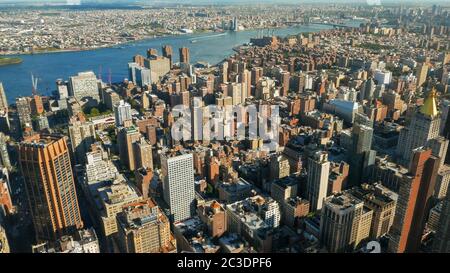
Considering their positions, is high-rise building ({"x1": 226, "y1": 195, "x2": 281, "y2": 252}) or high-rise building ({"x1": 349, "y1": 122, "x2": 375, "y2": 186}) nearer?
high-rise building ({"x1": 226, "y1": 195, "x2": 281, "y2": 252})

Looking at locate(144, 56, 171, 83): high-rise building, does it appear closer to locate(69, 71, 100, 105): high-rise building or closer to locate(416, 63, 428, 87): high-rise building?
locate(69, 71, 100, 105): high-rise building

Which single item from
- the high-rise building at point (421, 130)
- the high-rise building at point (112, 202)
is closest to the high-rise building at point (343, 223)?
the high-rise building at point (421, 130)

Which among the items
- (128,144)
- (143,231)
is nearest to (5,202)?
(128,144)

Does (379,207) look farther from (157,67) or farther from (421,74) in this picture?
(157,67)

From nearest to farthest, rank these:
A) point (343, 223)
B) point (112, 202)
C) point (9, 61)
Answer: point (343, 223)
point (112, 202)
point (9, 61)

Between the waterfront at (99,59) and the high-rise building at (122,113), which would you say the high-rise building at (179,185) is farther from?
the waterfront at (99,59)

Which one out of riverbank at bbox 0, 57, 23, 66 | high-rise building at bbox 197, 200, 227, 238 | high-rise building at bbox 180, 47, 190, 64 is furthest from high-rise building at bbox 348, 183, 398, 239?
riverbank at bbox 0, 57, 23, 66

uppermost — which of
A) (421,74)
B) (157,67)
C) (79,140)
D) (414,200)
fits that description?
(414,200)

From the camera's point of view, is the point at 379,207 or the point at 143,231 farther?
the point at 379,207
